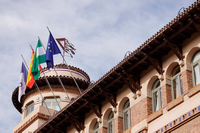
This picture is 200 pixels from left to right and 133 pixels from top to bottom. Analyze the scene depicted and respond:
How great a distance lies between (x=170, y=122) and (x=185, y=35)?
13.5 ft

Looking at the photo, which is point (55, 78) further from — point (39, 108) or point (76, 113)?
point (76, 113)

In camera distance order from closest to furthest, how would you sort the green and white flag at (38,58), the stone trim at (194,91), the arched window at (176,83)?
the stone trim at (194,91), the arched window at (176,83), the green and white flag at (38,58)

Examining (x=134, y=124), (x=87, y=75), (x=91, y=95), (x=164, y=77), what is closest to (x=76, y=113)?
(x=91, y=95)

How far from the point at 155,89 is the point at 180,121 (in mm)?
3260

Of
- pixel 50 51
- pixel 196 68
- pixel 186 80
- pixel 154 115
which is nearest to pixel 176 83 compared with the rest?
pixel 186 80

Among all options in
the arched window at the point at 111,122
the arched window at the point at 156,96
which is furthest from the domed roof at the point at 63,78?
the arched window at the point at 156,96

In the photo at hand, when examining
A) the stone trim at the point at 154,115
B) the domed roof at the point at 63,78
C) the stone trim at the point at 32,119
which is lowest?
the stone trim at the point at 154,115

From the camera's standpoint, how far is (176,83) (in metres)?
20.9

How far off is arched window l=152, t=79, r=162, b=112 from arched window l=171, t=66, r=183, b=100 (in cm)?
86

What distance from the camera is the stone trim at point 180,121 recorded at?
1836 cm

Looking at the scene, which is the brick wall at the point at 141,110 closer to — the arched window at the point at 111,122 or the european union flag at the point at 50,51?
the arched window at the point at 111,122

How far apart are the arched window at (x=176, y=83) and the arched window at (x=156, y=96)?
2.81 feet

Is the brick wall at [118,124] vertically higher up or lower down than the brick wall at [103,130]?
lower down

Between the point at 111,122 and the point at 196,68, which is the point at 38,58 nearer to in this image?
the point at 111,122
